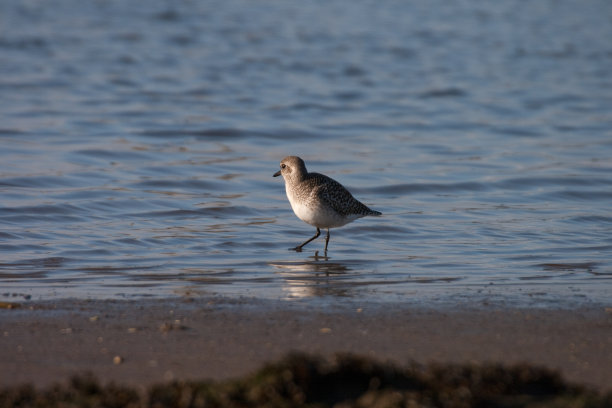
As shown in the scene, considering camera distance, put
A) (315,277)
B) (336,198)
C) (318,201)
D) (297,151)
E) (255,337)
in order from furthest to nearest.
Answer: (297,151) → (336,198) → (318,201) → (315,277) → (255,337)

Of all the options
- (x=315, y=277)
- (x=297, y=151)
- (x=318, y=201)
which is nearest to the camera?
(x=315, y=277)

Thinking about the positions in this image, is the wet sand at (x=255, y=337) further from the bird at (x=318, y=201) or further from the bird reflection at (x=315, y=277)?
the bird at (x=318, y=201)

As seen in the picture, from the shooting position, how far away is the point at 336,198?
958 cm

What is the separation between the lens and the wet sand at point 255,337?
5.03 m

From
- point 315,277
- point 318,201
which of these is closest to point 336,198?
point 318,201

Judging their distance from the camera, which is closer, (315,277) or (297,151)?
(315,277)

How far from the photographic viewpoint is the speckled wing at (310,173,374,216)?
9.51 m

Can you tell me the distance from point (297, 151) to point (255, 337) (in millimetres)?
9639

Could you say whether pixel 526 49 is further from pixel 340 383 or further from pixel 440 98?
pixel 340 383

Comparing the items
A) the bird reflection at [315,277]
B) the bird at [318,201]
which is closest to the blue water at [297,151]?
the bird reflection at [315,277]

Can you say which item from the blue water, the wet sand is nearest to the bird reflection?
the blue water

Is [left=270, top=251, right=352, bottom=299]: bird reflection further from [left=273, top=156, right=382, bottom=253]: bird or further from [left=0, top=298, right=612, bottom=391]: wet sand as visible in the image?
[left=0, top=298, right=612, bottom=391]: wet sand

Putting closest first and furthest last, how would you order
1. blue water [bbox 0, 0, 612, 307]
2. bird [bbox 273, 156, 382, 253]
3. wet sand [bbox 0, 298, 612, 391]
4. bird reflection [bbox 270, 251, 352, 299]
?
1. wet sand [bbox 0, 298, 612, 391]
2. bird reflection [bbox 270, 251, 352, 299]
3. blue water [bbox 0, 0, 612, 307]
4. bird [bbox 273, 156, 382, 253]

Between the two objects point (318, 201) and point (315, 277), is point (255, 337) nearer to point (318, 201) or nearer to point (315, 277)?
point (315, 277)
